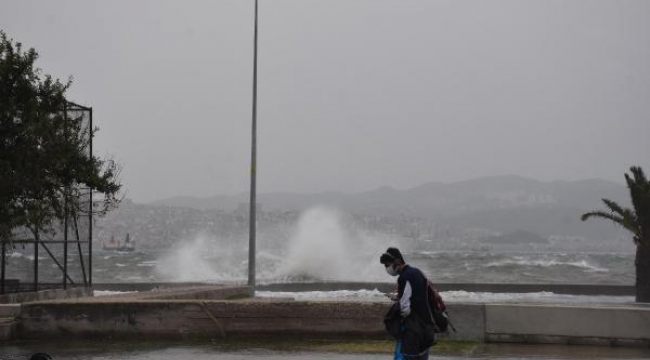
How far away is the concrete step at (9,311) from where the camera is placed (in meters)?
13.3

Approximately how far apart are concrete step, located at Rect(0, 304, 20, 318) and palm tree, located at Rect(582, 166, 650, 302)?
87.1ft

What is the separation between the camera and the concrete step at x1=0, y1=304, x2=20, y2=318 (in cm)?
1334

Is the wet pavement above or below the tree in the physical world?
below

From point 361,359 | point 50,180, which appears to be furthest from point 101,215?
point 361,359

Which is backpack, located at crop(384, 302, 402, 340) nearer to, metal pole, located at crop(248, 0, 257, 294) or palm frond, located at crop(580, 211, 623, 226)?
metal pole, located at crop(248, 0, 257, 294)

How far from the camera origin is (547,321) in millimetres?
12266

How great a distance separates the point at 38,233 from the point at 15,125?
484 cm

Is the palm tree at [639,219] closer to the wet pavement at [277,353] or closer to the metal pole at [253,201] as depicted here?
the metal pole at [253,201]

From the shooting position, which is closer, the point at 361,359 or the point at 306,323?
the point at 361,359

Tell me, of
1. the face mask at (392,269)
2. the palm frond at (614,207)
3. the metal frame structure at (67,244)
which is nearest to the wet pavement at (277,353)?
the face mask at (392,269)

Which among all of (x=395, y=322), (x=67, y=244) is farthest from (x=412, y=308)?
(x=67, y=244)

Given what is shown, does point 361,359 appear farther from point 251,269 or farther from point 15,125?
point 251,269

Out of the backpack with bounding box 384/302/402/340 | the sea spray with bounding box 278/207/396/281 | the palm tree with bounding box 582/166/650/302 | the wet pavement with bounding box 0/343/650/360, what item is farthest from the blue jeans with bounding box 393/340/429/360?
the sea spray with bounding box 278/207/396/281

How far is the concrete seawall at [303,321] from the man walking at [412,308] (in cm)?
403
